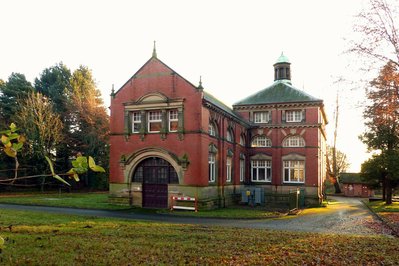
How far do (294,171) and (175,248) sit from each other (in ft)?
88.5

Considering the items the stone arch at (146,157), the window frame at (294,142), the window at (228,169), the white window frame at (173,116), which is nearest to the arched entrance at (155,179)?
the stone arch at (146,157)

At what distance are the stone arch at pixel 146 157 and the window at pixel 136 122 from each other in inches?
76.9

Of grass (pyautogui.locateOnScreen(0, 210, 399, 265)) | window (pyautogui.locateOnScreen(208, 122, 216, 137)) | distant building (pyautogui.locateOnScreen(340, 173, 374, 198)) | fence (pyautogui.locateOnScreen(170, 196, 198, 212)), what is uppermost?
window (pyautogui.locateOnScreen(208, 122, 216, 137))

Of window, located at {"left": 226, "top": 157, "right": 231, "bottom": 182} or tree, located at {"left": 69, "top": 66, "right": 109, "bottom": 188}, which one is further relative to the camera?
tree, located at {"left": 69, "top": 66, "right": 109, "bottom": 188}

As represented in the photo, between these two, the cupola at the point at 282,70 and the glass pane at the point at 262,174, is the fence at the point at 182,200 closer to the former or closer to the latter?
the glass pane at the point at 262,174

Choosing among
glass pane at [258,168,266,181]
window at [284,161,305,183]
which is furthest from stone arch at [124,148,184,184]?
window at [284,161,305,183]

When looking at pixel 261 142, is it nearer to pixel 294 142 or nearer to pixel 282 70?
pixel 294 142

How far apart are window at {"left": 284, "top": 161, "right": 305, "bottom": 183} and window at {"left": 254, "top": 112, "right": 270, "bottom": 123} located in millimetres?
4740

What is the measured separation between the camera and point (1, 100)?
47.7 meters

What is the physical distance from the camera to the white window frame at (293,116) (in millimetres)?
36094

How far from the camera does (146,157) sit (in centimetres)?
2745

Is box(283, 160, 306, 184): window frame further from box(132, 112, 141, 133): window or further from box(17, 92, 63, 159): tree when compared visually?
box(17, 92, 63, 159): tree

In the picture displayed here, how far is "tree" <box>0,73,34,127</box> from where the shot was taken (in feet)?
153

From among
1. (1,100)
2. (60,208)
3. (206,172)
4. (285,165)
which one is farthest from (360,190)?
(1,100)
